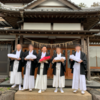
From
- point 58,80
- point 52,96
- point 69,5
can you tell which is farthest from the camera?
point 69,5

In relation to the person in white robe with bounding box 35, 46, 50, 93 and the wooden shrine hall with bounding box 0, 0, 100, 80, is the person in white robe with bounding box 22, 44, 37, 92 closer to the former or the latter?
the person in white robe with bounding box 35, 46, 50, 93

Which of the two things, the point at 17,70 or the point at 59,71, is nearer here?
the point at 59,71

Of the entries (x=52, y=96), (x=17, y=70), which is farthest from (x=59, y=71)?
(x=17, y=70)

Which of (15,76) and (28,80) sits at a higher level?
(15,76)

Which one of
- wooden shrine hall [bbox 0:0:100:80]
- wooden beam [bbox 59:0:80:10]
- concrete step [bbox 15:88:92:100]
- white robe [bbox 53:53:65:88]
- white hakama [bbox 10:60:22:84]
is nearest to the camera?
concrete step [bbox 15:88:92:100]

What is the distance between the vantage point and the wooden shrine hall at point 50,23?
5.58 meters

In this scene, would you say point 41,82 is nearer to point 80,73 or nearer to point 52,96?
point 52,96

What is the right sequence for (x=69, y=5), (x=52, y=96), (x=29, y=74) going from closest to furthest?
1. (x=52, y=96)
2. (x=29, y=74)
3. (x=69, y=5)

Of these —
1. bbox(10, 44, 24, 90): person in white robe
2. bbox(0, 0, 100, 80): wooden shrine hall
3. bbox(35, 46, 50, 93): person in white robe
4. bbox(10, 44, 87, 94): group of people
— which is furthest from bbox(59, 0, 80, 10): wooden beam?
bbox(10, 44, 24, 90): person in white robe

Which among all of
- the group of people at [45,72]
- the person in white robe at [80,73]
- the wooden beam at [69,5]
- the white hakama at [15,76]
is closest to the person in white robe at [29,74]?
the group of people at [45,72]

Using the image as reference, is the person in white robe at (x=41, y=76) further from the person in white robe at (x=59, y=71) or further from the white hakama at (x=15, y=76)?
the white hakama at (x=15, y=76)

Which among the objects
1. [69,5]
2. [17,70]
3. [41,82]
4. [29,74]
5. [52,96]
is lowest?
[52,96]

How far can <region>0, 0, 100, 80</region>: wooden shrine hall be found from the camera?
5.58 metres

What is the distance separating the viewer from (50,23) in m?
6.59
